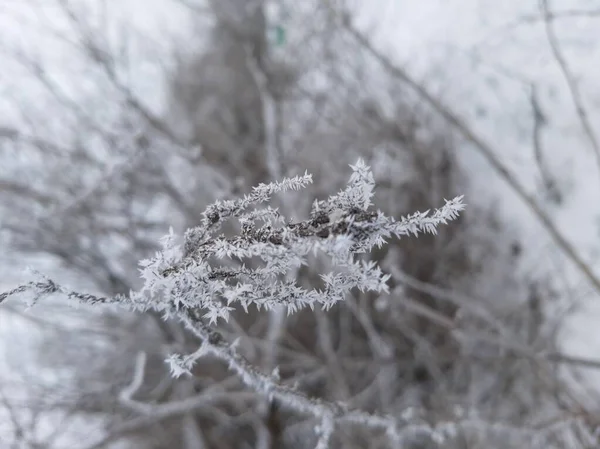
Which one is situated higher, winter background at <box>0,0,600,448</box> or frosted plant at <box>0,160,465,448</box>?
winter background at <box>0,0,600,448</box>

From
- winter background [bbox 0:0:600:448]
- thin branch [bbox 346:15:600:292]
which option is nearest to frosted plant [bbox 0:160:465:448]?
thin branch [bbox 346:15:600:292]

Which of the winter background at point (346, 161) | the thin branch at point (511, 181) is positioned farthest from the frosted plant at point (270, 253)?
the winter background at point (346, 161)

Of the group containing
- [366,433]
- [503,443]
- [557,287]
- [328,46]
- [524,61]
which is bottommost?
[503,443]

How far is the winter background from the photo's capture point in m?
2.21

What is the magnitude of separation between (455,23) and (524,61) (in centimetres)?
43

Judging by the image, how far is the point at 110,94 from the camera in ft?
8.22

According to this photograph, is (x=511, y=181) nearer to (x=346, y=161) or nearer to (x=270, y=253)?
(x=346, y=161)

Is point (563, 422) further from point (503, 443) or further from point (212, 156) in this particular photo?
point (212, 156)

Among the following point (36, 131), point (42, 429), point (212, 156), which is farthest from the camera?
point (212, 156)

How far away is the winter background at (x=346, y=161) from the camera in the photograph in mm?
2215

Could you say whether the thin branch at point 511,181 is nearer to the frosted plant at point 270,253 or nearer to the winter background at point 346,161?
the winter background at point 346,161

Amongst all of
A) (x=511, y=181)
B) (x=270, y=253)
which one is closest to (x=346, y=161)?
(x=511, y=181)

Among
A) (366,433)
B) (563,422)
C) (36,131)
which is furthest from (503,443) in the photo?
(36,131)

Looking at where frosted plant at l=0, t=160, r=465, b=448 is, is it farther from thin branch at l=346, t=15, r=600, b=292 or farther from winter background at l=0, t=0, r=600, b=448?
winter background at l=0, t=0, r=600, b=448
